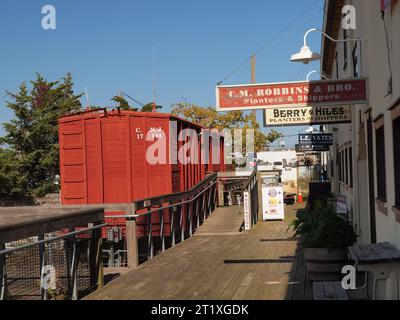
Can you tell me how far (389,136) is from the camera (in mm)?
6578

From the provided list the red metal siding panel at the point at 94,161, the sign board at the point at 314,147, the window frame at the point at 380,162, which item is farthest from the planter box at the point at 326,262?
the sign board at the point at 314,147

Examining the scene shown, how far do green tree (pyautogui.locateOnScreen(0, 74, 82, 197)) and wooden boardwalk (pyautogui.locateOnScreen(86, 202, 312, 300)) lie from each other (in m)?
25.4

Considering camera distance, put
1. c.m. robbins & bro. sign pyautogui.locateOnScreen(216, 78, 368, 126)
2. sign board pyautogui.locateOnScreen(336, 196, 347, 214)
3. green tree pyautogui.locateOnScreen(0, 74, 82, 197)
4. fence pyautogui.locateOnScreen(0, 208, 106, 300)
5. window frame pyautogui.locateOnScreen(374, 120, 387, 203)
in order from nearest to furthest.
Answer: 1. fence pyautogui.locateOnScreen(0, 208, 106, 300)
2. window frame pyautogui.locateOnScreen(374, 120, 387, 203)
3. c.m. robbins & bro. sign pyautogui.locateOnScreen(216, 78, 368, 126)
4. sign board pyautogui.locateOnScreen(336, 196, 347, 214)
5. green tree pyautogui.locateOnScreen(0, 74, 82, 197)

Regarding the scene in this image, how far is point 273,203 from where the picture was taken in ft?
61.4

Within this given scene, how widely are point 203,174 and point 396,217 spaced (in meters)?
14.1

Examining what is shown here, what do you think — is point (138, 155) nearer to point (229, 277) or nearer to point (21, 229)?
point (229, 277)

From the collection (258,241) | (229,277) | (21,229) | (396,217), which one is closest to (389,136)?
(396,217)

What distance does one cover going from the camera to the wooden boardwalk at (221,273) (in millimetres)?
8062

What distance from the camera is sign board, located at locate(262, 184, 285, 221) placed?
61.1ft

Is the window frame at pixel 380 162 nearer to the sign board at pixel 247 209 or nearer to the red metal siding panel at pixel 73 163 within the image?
the sign board at pixel 247 209

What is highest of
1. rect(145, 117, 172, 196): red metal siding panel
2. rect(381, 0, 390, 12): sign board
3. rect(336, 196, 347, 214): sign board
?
rect(381, 0, 390, 12): sign board

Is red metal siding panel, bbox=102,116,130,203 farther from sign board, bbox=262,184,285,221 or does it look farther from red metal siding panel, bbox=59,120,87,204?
sign board, bbox=262,184,285,221

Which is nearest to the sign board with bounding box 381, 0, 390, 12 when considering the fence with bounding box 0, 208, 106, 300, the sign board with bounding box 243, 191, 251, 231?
the fence with bounding box 0, 208, 106, 300

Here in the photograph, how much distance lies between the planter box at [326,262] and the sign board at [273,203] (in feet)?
35.1
